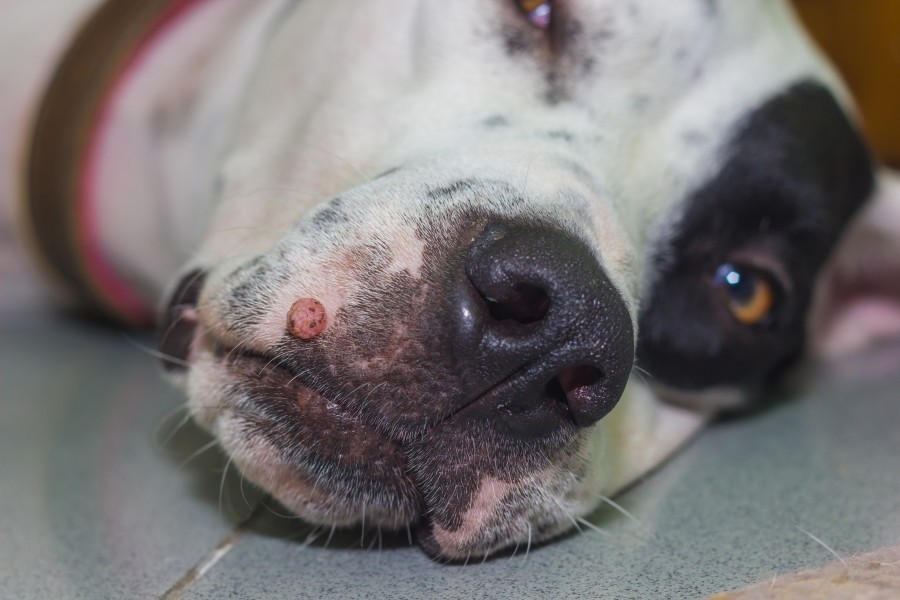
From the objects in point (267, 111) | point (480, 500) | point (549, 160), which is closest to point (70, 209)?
point (267, 111)

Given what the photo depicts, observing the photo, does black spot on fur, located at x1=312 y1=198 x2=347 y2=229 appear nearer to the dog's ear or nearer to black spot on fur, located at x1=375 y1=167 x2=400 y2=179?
black spot on fur, located at x1=375 y1=167 x2=400 y2=179

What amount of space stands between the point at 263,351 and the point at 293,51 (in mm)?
635

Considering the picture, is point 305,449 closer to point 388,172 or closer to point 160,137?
point 388,172

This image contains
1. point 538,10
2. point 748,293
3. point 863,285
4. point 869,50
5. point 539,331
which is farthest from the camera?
point 869,50

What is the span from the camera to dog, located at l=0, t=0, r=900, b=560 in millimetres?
929

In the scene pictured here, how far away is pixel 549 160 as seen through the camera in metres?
1.15

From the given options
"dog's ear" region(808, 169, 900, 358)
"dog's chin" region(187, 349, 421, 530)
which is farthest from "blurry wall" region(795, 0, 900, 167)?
"dog's chin" region(187, 349, 421, 530)

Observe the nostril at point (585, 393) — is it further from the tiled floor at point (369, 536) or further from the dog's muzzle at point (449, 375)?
the tiled floor at point (369, 536)

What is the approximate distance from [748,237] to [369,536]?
2.34 feet

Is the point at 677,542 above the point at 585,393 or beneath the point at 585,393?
beneath

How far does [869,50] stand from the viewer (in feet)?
9.84

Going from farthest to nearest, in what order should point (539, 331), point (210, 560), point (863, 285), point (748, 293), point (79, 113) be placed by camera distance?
1. point (863, 285)
2. point (79, 113)
3. point (748, 293)
4. point (210, 560)
5. point (539, 331)

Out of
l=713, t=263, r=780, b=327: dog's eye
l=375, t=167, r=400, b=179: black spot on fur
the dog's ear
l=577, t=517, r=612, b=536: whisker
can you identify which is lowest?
the dog's ear

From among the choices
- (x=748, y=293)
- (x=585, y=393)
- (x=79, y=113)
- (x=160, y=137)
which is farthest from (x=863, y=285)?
(x=79, y=113)
